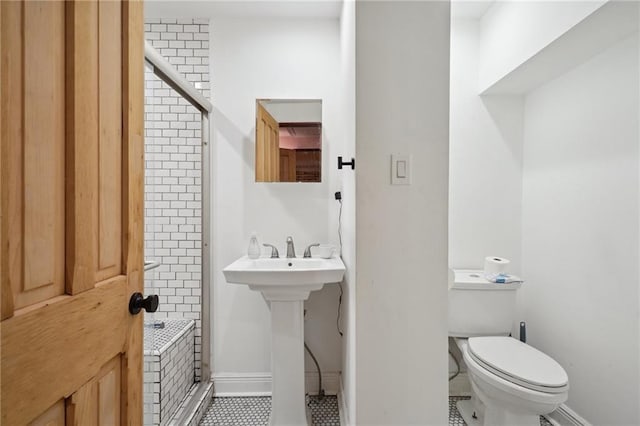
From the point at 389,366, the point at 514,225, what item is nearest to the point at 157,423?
the point at 389,366

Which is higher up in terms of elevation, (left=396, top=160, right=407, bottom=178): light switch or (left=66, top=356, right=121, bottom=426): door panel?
(left=396, top=160, right=407, bottom=178): light switch

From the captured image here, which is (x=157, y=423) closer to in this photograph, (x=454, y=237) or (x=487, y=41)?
(x=454, y=237)

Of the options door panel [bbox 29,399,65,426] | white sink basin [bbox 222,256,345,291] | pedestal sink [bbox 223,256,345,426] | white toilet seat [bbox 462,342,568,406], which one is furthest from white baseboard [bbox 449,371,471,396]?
door panel [bbox 29,399,65,426]

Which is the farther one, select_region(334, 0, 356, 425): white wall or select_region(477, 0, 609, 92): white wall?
select_region(477, 0, 609, 92): white wall

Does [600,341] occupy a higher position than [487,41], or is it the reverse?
[487,41]

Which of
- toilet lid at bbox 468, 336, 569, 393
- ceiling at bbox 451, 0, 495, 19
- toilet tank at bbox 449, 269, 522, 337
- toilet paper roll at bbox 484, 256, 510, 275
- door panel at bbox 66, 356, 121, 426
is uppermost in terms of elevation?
ceiling at bbox 451, 0, 495, 19

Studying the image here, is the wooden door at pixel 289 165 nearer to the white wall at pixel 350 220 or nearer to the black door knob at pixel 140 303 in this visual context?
the white wall at pixel 350 220

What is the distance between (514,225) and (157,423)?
230cm

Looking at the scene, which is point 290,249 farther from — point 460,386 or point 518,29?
point 518,29

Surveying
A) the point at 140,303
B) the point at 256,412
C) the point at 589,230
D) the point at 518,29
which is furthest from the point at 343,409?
the point at 518,29

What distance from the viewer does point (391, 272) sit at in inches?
43.2

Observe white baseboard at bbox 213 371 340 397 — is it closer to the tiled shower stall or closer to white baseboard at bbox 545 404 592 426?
the tiled shower stall

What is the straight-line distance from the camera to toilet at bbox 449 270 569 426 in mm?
1247

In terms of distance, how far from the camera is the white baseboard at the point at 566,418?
1.54m
